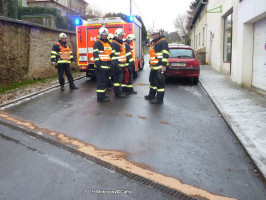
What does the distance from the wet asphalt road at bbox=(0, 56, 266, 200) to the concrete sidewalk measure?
145mm

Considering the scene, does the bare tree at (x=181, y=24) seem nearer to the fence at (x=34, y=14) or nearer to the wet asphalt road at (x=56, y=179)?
the fence at (x=34, y=14)

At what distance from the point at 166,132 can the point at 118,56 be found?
12.4 ft

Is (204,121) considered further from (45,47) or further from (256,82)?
(45,47)

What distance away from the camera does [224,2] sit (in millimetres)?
14469

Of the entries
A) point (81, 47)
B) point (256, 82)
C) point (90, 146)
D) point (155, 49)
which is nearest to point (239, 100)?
point (256, 82)

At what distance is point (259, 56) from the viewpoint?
9211mm

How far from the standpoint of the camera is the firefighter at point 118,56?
27.1 feet

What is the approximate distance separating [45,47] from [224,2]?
9.37 meters

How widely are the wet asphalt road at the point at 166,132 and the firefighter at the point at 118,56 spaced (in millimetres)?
559

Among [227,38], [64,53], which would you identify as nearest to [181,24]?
[227,38]

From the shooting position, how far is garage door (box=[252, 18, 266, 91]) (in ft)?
28.8

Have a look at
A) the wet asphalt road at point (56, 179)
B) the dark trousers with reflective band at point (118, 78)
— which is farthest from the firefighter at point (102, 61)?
the wet asphalt road at point (56, 179)

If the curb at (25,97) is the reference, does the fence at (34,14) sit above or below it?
above

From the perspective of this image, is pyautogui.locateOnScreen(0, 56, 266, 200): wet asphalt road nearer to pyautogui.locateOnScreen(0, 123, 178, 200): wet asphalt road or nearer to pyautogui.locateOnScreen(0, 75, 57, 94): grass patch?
pyautogui.locateOnScreen(0, 123, 178, 200): wet asphalt road
